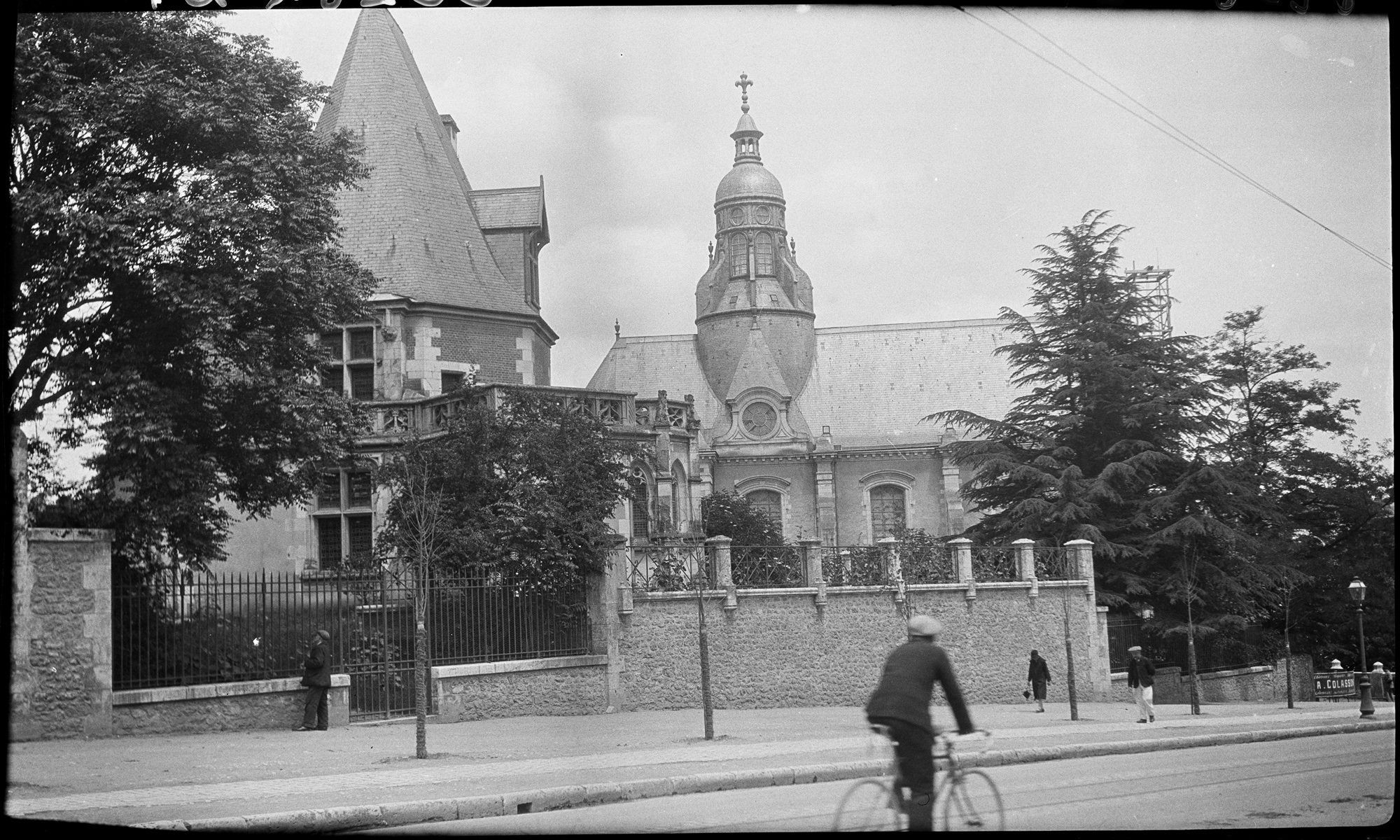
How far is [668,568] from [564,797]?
11.3m

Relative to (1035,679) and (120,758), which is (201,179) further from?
(1035,679)

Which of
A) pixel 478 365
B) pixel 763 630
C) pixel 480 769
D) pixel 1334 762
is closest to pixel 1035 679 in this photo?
pixel 763 630

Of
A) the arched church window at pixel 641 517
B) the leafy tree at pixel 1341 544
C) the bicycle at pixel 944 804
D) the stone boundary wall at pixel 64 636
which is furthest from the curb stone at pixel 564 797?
the leafy tree at pixel 1341 544

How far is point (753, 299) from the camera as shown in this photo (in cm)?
5962

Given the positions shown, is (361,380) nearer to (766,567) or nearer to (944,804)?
(766,567)

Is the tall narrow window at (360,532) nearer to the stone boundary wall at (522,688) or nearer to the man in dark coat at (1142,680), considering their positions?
the stone boundary wall at (522,688)

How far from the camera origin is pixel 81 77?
18.7m

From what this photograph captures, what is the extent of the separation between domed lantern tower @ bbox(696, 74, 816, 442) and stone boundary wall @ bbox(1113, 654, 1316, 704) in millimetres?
24344

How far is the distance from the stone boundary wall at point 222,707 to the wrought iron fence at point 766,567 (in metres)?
7.80

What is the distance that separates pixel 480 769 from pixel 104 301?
30.8ft

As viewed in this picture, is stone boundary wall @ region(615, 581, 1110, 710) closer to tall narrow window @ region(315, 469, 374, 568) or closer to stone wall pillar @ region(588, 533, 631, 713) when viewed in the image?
stone wall pillar @ region(588, 533, 631, 713)

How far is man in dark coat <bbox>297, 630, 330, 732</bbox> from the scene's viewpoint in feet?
57.2

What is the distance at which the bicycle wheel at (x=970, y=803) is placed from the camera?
337 inches

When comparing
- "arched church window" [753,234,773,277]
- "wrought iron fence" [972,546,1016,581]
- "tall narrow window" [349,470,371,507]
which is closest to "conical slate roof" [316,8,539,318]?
"tall narrow window" [349,470,371,507]
